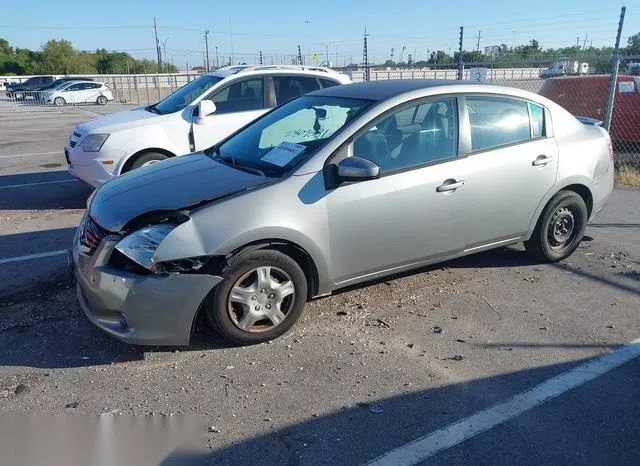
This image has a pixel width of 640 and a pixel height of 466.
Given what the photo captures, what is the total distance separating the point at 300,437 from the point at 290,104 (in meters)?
3.13

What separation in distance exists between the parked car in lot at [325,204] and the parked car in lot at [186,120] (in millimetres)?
2874

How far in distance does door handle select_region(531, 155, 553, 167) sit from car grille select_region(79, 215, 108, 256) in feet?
11.6

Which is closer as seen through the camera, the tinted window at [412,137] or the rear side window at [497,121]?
the tinted window at [412,137]

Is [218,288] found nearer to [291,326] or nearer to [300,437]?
[291,326]

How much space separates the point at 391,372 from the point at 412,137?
1.85m

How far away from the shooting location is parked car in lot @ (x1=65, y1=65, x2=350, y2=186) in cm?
728

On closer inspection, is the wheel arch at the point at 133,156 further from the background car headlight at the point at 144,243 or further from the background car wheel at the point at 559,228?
the background car wheel at the point at 559,228

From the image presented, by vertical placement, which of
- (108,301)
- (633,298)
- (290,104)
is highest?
(290,104)

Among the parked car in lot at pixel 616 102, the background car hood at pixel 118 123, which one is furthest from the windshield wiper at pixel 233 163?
the parked car in lot at pixel 616 102

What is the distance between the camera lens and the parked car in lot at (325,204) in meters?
3.48

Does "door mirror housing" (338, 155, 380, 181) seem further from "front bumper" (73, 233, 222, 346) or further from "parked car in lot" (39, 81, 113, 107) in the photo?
"parked car in lot" (39, 81, 113, 107)

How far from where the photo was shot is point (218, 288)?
3541mm

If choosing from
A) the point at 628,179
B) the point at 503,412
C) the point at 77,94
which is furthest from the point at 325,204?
the point at 77,94

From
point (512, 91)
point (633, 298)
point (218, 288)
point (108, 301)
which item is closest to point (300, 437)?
point (218, 288)
